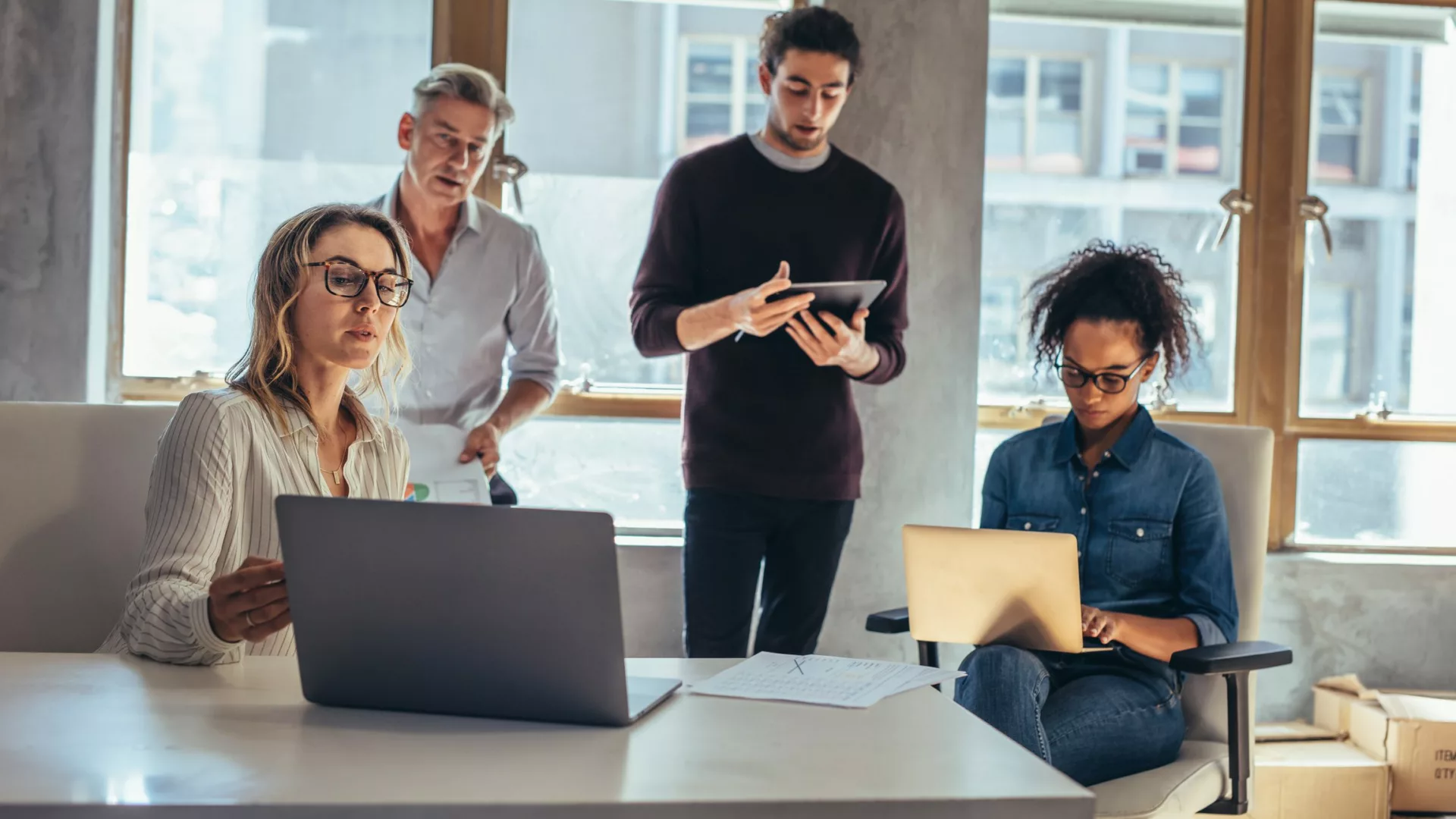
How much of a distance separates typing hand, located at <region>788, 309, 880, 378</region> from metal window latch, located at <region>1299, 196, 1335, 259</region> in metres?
1.78

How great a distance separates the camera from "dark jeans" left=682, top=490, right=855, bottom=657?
2500 mm

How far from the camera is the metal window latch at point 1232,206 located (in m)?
3.45

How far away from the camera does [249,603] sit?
126 centimetres

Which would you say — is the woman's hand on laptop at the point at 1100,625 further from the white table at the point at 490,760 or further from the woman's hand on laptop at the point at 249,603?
the woman's hand on laptop at the point at 249,603

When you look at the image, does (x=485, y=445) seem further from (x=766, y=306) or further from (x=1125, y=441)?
(x=1125, y=441)

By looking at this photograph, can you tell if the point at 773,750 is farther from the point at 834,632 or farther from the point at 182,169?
the point at 182,169

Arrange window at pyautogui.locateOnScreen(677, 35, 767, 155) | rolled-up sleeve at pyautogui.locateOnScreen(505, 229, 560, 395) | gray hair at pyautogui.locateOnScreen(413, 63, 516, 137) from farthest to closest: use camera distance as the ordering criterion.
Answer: window at pyautogui.locateOnScreen(677, 35, 767, 155)
rolled-up sleeve at pyautogui.locateOnScreen(505, 229, 560, 395)
gray hair at pyautogui.locateOnScreen(413, 63, 516, 137)

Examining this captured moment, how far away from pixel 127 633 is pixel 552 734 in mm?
707

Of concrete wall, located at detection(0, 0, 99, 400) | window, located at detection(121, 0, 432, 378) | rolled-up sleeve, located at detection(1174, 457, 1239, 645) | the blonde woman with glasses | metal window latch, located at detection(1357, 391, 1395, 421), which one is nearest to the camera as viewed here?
the blonde woman with glasses

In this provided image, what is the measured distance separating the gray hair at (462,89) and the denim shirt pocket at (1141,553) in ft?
5.26

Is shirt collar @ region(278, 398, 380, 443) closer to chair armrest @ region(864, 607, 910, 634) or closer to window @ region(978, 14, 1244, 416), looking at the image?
chair armrest @ region(864, 607, 910, 634)

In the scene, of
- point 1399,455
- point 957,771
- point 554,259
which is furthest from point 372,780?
point 1399,455

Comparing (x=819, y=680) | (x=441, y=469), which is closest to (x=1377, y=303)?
(x=441, y=469)

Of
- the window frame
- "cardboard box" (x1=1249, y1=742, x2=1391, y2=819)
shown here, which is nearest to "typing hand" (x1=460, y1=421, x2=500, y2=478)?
the window frame
